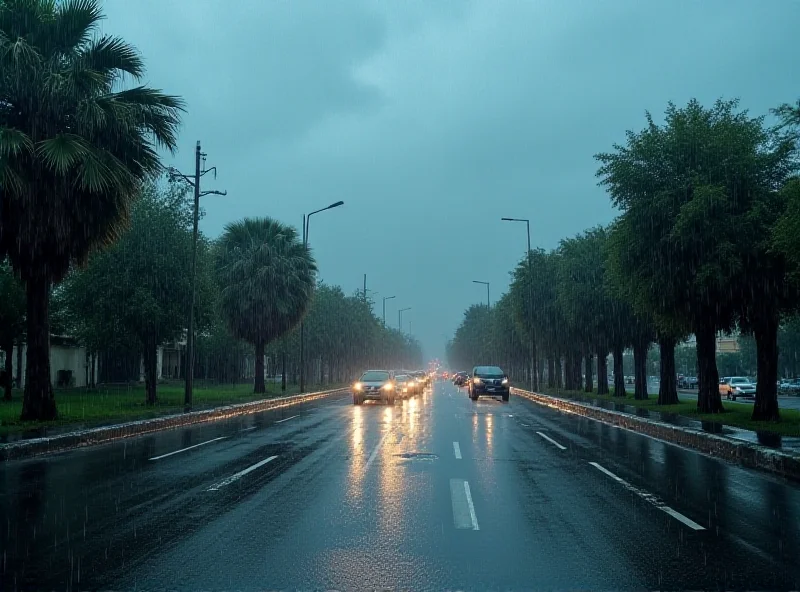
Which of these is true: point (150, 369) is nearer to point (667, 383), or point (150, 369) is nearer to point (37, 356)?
point (37, 356)

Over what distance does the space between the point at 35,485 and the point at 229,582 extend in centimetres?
659

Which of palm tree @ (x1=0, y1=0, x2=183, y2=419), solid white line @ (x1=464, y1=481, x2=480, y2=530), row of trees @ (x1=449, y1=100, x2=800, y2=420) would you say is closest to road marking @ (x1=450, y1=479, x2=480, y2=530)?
solid white line @ (x1=464, y1=481, x2=480, y2=530)

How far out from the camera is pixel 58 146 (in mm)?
17906

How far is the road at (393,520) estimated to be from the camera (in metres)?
6.46

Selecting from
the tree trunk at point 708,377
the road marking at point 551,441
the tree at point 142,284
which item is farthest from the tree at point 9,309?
the tree trunk at point 708,377

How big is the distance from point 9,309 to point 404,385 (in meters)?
22.2

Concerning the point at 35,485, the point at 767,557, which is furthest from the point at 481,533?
the point at 35,485

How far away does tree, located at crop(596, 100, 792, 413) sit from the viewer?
69.0ft

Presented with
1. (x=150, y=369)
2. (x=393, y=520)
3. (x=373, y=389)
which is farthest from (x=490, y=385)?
(x=393, y=520)

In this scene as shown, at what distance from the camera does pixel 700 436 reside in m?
17.1

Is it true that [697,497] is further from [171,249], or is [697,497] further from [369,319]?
[369,319]

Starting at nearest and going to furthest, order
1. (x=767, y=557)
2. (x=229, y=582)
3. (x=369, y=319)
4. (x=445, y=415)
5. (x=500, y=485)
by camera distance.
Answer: (x=229, y=582) < (x=767, y=557) < (x=500, y=485) < (x=445, y=415) < (x=369, y=319)

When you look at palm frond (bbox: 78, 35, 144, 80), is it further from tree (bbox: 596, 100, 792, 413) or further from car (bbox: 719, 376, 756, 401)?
car (bbox: 719, 376, 756, 401)

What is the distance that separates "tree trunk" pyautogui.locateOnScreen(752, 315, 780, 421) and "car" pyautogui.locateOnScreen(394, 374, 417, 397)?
2251 cm
